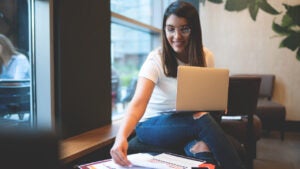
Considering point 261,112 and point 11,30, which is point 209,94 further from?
point 261,112

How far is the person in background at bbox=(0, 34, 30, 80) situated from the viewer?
169cm

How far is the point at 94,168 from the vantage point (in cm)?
109

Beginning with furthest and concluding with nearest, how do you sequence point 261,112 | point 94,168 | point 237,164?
point 261,112 < point 237,164 < point 94,168

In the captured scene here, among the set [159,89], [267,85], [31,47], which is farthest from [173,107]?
[267,85]

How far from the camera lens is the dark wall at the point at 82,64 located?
5.84 ft

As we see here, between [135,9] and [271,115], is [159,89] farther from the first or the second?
[271,115]

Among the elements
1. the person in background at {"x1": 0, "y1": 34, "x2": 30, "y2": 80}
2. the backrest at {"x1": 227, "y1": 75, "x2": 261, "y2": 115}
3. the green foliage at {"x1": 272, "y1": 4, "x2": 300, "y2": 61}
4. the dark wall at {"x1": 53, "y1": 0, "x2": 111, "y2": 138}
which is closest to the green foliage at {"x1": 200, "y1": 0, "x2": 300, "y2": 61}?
the green foliage at {"x1": 272, "y1": 4, "x2": 300, "y2": 61}

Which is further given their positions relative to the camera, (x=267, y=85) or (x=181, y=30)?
(x=267, y=85)

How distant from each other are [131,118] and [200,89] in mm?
348

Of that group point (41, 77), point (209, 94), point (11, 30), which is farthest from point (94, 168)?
point (11, 30)

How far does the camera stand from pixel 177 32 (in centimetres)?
151

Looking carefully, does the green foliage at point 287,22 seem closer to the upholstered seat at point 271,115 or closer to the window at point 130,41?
the upholstered seat at point 271,115

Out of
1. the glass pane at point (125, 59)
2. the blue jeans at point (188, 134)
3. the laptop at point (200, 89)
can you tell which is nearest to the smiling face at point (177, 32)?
the laptop at point (200, 89)

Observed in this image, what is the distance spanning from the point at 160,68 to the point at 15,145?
1269mm
